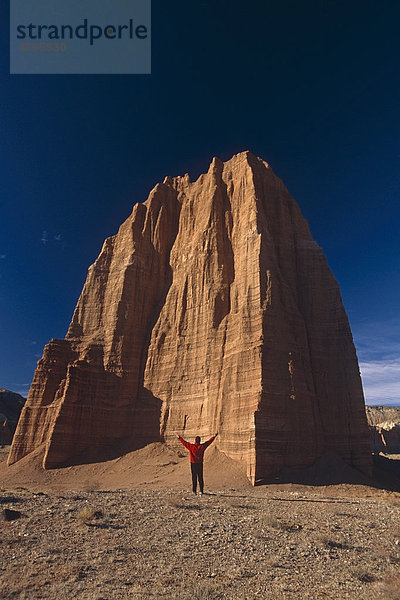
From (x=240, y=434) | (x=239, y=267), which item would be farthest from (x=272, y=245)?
(x=240, y=434)

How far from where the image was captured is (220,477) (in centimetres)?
2348

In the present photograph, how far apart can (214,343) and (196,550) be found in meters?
24.5

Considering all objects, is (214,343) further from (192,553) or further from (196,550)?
(192,553)

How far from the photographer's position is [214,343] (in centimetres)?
3222

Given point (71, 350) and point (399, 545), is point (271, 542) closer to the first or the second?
point (399, 545)

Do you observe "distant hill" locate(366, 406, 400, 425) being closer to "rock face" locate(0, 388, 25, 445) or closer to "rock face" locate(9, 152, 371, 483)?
"rock face" locate(0, 388, 25, 445)

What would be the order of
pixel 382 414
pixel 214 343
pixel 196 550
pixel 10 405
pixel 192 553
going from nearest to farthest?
pixel 192 553 → pixel 196 550 → pixel 214 343 → pixel 10 405 → pixel 382 414

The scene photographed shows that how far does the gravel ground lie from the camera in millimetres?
6020

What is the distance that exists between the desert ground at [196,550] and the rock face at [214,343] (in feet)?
41.5

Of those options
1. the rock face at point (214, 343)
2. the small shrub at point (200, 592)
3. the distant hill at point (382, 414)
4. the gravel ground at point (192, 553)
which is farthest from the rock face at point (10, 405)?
the distant hill at point (382, 414)

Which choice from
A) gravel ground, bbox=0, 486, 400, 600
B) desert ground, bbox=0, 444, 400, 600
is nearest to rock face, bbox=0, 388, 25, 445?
desert ground, bbox=0, 444, 400, 600

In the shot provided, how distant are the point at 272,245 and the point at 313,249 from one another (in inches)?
210

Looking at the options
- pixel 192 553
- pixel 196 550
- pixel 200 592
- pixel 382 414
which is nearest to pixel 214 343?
pixel 196 550

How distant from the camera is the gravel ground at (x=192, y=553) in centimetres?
602
